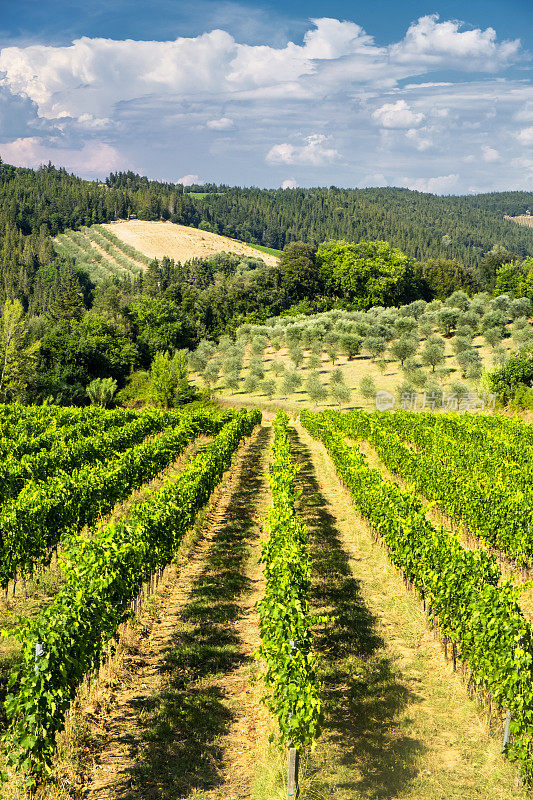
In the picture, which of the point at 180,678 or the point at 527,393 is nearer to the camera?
the point at 180,678

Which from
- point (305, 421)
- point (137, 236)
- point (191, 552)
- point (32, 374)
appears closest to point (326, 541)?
point (191, 552)

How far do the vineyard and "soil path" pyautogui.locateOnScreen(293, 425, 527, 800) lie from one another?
35 millimetres

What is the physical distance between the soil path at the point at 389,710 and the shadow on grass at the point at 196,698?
61.7 inches

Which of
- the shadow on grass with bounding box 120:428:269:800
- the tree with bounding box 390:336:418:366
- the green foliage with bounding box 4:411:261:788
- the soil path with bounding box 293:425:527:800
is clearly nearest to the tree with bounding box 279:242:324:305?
the tree with bounding box 390:336:418:366

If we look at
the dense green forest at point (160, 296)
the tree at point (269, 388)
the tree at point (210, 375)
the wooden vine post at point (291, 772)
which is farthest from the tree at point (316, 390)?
the wooden vine post at point (291, 772)

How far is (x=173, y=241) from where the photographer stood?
17150 centimetres

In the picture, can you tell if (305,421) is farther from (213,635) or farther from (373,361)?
(213,635)

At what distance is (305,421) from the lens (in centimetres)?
4706

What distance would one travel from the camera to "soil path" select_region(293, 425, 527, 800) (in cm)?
813

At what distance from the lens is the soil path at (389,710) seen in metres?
8.13

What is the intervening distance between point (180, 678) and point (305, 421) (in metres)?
36.8

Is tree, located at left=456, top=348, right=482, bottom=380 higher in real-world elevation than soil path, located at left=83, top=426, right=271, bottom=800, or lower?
higher

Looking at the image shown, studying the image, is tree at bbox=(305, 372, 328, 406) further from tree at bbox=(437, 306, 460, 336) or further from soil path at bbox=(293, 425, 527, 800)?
soil path at bbox=(293, 425, 527, 800)

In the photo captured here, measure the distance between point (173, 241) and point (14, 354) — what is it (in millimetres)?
117235
